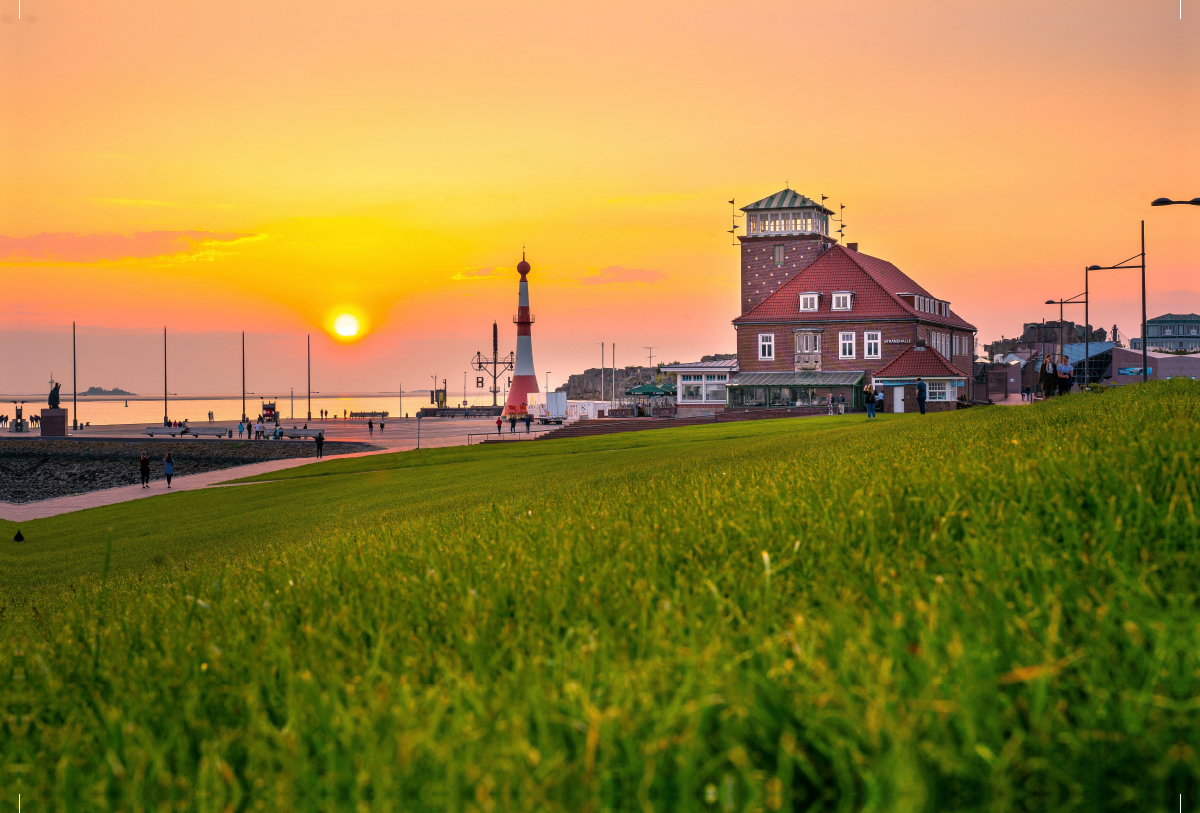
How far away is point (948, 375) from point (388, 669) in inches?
2511

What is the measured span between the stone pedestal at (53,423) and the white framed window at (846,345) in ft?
233

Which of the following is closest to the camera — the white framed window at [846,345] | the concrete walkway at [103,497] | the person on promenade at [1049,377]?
the person on promenade at [1049,377]

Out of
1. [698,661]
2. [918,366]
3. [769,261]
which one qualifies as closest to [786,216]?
[769,261]

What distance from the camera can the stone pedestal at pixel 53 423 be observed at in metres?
84.1

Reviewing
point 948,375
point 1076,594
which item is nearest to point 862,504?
point 1076,594

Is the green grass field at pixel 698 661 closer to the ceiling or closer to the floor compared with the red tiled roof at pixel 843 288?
closer to the floor

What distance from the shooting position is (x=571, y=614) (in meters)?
4.20

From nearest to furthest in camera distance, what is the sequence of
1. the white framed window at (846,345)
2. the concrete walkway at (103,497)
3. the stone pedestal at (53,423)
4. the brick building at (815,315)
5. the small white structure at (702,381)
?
the concrete walkway at (103,497)
the brick building at (815,315)
the white framed window at (846,345)
the small white structure at (702,381)
the stone pedestal at (53,423)

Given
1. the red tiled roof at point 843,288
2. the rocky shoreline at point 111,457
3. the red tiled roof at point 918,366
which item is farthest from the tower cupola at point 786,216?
the rocky shoreline at point 111,457

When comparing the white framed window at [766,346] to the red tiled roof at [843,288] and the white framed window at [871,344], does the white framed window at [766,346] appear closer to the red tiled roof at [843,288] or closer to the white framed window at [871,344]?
the red tiled roof at [843,288]

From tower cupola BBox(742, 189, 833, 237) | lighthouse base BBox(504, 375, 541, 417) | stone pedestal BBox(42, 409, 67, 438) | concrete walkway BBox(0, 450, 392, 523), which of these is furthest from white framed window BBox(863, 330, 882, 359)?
stone pedestal BBox(42, 409, 67, 438)

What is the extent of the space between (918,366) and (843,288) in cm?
836

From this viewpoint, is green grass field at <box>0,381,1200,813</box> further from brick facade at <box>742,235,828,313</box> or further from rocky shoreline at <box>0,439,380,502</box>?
brick facade at <box>742,235,828,313</box>

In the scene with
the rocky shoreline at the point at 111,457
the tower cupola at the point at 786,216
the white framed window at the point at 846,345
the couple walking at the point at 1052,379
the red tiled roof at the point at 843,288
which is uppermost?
the tower cupola at the point at 786,216
